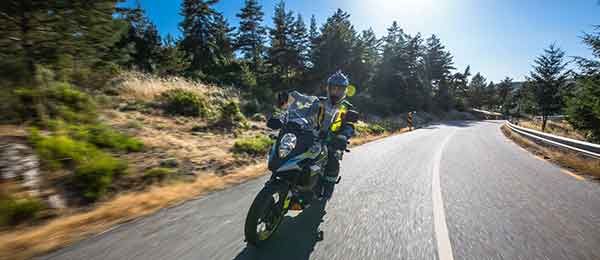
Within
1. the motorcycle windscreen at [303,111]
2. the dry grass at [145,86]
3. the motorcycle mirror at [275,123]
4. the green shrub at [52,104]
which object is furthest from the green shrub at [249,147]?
the dry grass at [145,86]

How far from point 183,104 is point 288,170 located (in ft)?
28.5

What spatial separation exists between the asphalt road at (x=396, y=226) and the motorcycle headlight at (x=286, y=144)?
38.4 inches

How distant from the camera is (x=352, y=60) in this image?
33156 millimetres

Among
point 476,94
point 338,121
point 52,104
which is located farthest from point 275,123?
point 476,94

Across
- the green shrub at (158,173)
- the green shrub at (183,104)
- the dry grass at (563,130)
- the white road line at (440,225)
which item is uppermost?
the green shrub at (183,104)

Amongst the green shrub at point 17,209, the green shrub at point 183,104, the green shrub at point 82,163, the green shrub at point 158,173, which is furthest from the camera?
the green shrub at point 183,104

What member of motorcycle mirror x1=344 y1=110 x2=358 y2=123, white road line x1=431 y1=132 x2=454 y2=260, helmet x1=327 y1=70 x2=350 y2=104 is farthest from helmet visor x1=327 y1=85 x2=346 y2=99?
white road line x1=431 y1=132 x2=454 y2=260

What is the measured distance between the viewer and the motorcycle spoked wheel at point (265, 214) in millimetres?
2518

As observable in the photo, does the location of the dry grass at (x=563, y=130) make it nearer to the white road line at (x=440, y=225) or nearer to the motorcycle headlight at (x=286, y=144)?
the white road line at (x=440, y=225)

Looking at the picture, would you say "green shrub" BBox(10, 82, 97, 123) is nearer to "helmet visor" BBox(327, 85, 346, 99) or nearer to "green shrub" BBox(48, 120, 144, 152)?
"green shrub" BBox(48, 120, 144, 152)

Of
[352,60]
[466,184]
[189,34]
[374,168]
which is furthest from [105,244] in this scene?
[189,34]

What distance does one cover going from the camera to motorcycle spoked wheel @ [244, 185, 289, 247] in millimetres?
2518

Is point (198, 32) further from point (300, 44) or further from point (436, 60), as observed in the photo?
point (436, 60)

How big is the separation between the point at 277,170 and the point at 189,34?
128ft
